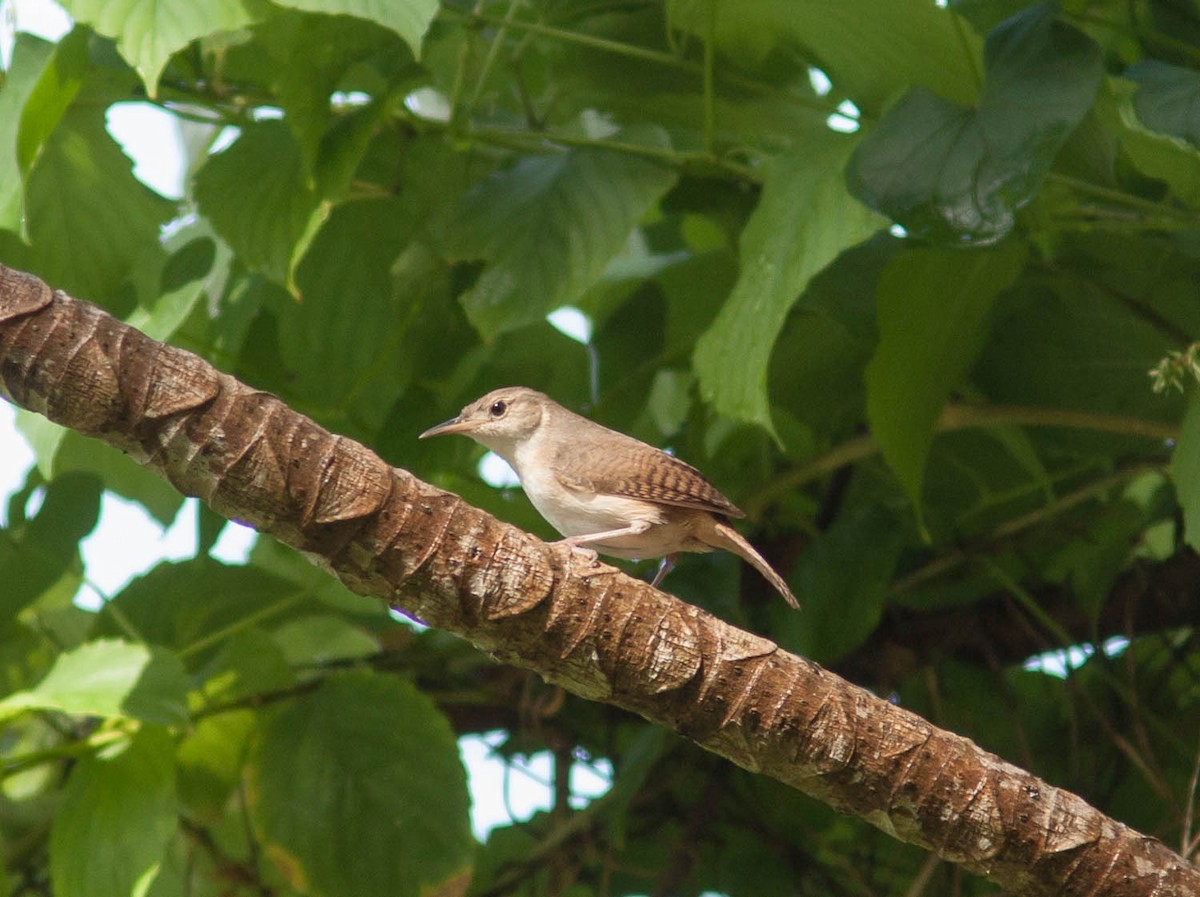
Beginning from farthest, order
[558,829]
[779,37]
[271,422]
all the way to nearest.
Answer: [558,829] < [779,37] < [271,422]

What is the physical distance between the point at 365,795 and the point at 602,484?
1126 mm

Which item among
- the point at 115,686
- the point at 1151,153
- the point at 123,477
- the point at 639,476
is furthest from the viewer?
the point at 123,477

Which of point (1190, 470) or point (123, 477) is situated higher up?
point (1190, 470)

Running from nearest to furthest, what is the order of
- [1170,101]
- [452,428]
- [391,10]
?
[391,10] < [1170,101] < [452,428]

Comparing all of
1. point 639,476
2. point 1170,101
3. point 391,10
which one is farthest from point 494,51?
point 1170,101

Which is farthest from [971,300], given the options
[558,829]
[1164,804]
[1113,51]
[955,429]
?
[558,829]

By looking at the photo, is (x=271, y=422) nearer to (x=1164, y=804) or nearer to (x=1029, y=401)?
(x=1029, y=401)

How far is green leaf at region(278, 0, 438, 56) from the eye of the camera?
95.5 inches

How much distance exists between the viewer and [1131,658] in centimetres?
383

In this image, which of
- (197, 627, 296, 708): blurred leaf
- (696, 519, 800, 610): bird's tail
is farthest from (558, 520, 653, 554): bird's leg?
(197, 627, 296, 708): blurred leaf

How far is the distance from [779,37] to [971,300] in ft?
2.80

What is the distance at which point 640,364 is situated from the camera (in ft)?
12.8

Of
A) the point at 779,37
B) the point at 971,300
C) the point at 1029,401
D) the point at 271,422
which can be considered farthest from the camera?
the point at 1029,401

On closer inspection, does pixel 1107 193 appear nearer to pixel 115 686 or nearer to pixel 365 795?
pixel 365 795
